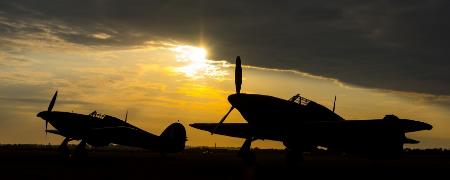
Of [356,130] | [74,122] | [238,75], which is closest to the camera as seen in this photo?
[356,130]

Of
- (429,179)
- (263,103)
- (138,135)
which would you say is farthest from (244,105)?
(138,135)

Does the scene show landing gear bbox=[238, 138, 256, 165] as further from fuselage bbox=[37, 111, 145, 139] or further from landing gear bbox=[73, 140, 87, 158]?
fuselage bbox=[37, 111, 145, 139]

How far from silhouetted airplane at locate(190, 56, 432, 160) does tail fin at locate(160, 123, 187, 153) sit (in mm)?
24672

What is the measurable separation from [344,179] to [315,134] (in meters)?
4.57

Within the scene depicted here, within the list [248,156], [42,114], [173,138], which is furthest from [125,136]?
[248,156]

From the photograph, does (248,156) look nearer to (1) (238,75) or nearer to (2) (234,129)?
(2) (234,129)

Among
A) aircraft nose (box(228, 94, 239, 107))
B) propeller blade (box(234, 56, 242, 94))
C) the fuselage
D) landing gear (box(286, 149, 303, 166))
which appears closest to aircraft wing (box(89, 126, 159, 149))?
the fuselage

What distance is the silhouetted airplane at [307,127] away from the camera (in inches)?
816

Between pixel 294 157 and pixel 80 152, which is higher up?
pixel 294 157

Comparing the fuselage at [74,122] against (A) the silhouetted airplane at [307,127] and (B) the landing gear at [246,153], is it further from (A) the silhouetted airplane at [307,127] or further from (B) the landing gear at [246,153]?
(B) the landing gear at [246,153]

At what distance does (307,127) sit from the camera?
70.9ft

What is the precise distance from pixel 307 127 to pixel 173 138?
29.7 m

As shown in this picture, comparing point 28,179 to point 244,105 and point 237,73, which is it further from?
point 237,73

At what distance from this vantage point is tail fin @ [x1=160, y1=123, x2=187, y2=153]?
48.0 metres
